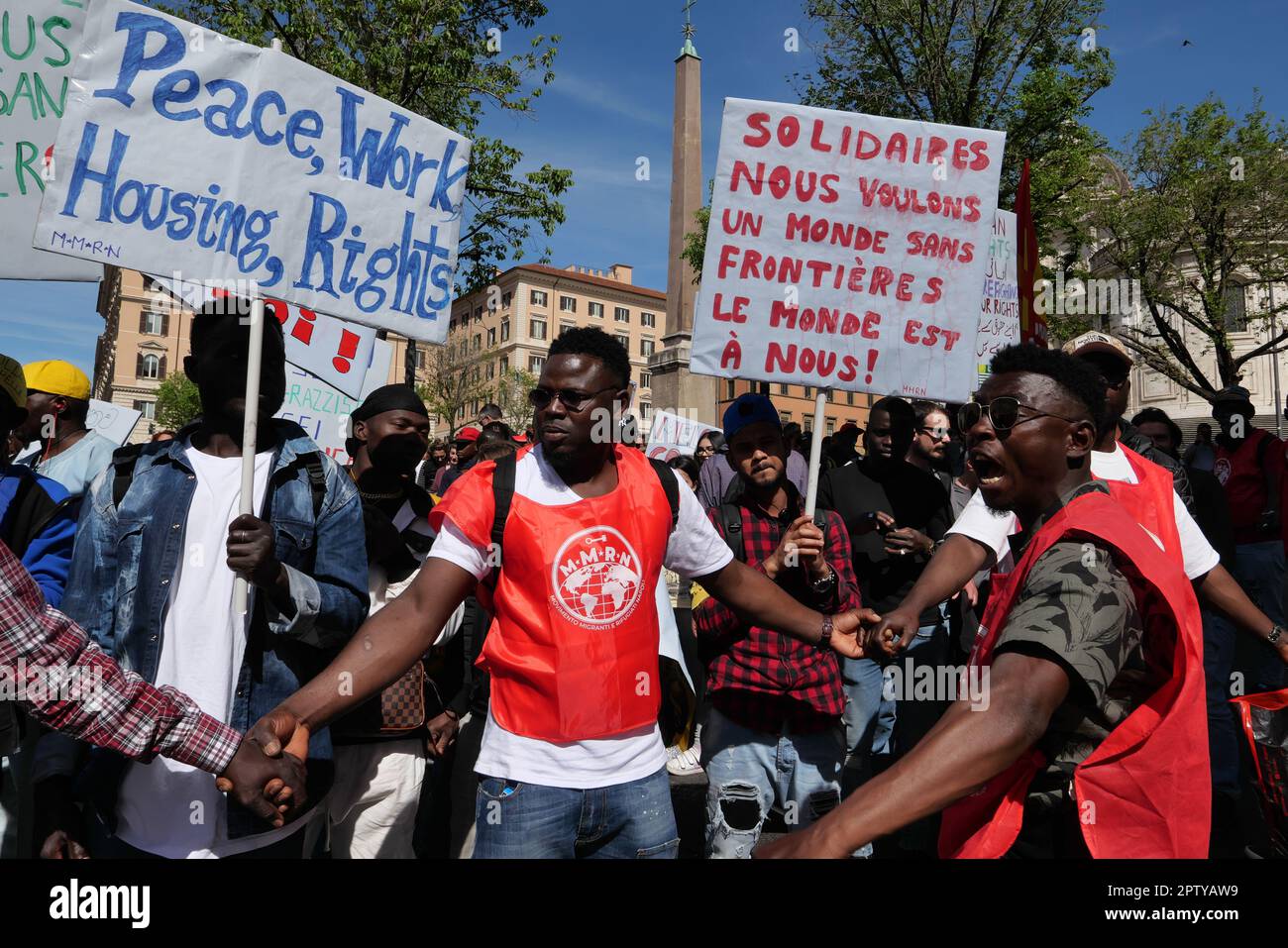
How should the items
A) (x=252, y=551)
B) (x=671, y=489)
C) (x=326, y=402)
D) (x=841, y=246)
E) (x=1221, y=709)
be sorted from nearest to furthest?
(x=252, y=551)
(x=671, y=489)
(x=841, y=246)
(x=1221, y=709)
(x=326, y=402)

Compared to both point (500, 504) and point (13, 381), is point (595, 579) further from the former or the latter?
point (13, 381)

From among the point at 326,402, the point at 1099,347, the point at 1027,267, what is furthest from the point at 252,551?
the point at 1027,267

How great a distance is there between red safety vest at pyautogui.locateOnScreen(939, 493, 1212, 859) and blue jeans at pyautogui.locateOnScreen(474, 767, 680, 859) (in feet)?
3.05

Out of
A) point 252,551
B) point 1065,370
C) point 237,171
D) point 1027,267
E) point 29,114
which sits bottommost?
point 252,551

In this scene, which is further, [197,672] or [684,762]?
[684,762]

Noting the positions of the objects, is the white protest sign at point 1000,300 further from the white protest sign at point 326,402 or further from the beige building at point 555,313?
the beige building at point 555,313

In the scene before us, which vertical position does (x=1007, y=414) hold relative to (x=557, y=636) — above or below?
above

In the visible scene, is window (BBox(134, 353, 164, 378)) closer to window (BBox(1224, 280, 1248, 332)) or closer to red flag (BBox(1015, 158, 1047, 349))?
window (BBox(1224, 280, 1248, 332))

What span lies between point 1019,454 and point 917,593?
49.0 inches

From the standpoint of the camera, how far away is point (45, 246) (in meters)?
2.63

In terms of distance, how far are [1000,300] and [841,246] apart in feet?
14.2

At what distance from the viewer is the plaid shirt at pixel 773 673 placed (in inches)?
138

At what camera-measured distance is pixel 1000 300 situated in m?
7.57
